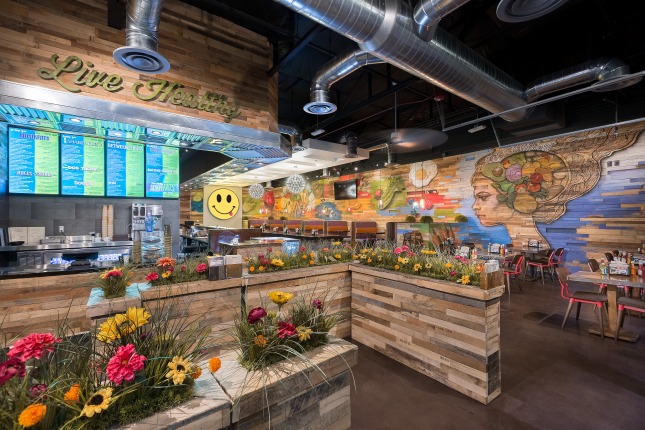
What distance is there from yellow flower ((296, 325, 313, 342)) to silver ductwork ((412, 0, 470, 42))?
3154mm

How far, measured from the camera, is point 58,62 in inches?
160

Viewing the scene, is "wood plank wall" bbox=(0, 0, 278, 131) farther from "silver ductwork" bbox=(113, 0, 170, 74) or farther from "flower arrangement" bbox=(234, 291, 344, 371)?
"flower arrangement" bbox=(234, 291, 344, 371)

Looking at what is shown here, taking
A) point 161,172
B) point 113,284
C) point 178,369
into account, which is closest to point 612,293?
point 178,369

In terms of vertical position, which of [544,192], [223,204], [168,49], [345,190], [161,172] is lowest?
[544,192]

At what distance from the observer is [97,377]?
43.1 inches

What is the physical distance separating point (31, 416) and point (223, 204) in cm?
1529

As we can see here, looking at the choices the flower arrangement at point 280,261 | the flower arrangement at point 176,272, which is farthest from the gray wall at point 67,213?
the flower arrangement at point 280,261

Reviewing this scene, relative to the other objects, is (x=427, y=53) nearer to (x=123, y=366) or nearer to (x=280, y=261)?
(x=280, y=261)

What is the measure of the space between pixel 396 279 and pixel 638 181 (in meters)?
7.16

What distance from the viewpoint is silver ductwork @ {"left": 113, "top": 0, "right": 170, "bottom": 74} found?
3.16m

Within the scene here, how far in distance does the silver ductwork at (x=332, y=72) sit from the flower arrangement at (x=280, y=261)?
8.50 ft

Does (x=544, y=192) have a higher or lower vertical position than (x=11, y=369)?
higher

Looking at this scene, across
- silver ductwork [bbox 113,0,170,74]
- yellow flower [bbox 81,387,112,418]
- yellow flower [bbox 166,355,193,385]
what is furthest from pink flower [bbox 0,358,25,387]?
silver ductwork [bbox 113,0,170,74]

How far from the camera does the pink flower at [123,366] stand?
3.12 feet
